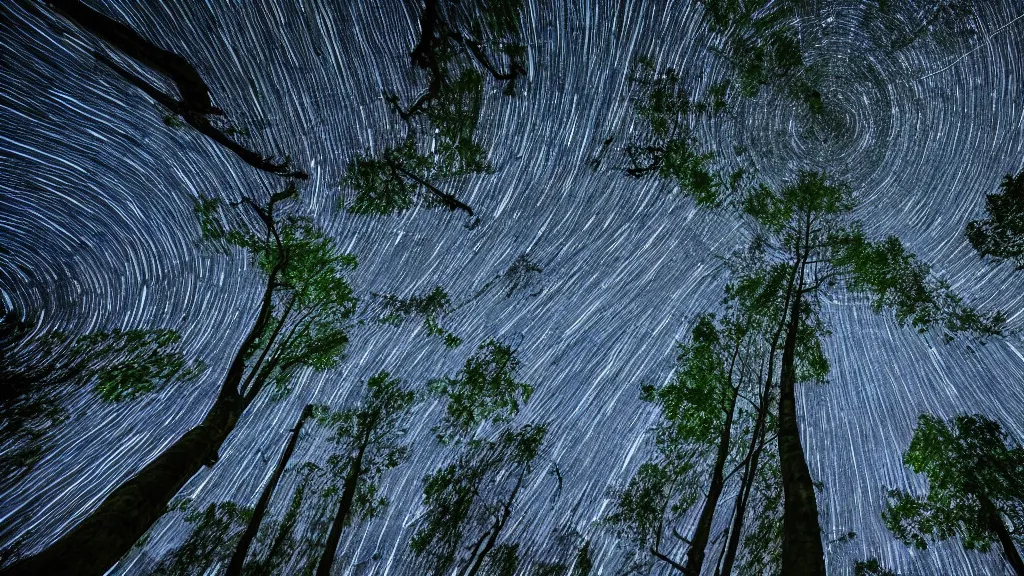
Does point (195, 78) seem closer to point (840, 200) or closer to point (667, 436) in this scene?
point (667, 436)

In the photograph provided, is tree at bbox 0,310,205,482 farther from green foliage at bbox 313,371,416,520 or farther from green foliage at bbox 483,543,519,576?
green foliage at bbox 483,543,519,576

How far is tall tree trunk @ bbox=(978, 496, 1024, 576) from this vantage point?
6.34m

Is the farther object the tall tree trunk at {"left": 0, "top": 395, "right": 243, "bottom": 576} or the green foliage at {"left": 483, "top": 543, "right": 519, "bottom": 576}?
the green foliage at {"left": 483, "top": 543, "right": 519, "bottom": 576}

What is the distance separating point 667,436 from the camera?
24.7ft

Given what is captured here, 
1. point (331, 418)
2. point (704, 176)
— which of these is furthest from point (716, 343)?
point (331, 418)

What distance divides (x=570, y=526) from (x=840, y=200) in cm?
871

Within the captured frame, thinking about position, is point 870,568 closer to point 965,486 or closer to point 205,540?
point 965,486

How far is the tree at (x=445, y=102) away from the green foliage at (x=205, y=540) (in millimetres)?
6707

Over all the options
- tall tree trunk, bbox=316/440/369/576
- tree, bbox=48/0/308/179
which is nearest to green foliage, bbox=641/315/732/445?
tall tree trunk, bbox=316/440/369/576

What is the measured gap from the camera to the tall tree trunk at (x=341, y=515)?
5996 millimetres

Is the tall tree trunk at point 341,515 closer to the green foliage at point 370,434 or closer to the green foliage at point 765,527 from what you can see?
the green foliage at point 370,434

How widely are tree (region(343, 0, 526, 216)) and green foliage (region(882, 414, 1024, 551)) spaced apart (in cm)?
969

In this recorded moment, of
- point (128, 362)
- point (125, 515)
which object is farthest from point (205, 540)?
point (125, 515)

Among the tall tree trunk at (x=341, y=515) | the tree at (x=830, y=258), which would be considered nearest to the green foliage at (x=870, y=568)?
the tree at (x=830, y=258)
